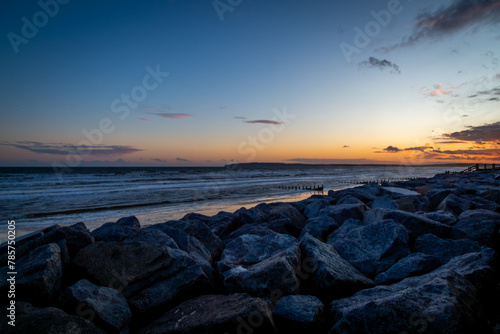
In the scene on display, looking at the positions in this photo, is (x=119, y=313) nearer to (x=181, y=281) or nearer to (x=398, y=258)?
(x=181, y=281)

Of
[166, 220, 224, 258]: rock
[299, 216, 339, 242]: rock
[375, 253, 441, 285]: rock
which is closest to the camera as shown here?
[375, 253, 441, 285]: rock

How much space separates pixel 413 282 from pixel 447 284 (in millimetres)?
624

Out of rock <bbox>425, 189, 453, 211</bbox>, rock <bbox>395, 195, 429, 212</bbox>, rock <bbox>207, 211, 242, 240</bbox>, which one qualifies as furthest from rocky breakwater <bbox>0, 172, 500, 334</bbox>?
rock <bbox>425, 189, 453, 211</bbox>

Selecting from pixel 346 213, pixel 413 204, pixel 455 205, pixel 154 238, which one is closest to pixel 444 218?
pixel 346 213

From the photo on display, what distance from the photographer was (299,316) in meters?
2.98

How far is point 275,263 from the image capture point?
369 cm

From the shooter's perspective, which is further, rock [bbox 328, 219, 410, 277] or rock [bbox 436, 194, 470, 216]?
rock [bbox 436, 194, 470, 216]

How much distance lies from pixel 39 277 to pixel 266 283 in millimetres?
2642

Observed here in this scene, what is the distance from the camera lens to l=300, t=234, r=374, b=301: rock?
12.1 ft

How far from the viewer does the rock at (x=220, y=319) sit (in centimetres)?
289

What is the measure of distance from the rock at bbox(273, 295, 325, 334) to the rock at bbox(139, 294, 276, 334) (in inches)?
5.1

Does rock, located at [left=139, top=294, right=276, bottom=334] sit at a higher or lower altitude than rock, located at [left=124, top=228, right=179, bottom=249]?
lower

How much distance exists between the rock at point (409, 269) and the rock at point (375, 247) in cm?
37

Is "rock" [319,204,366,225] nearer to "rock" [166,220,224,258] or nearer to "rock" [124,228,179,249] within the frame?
"rock" [166,220,224,258]
